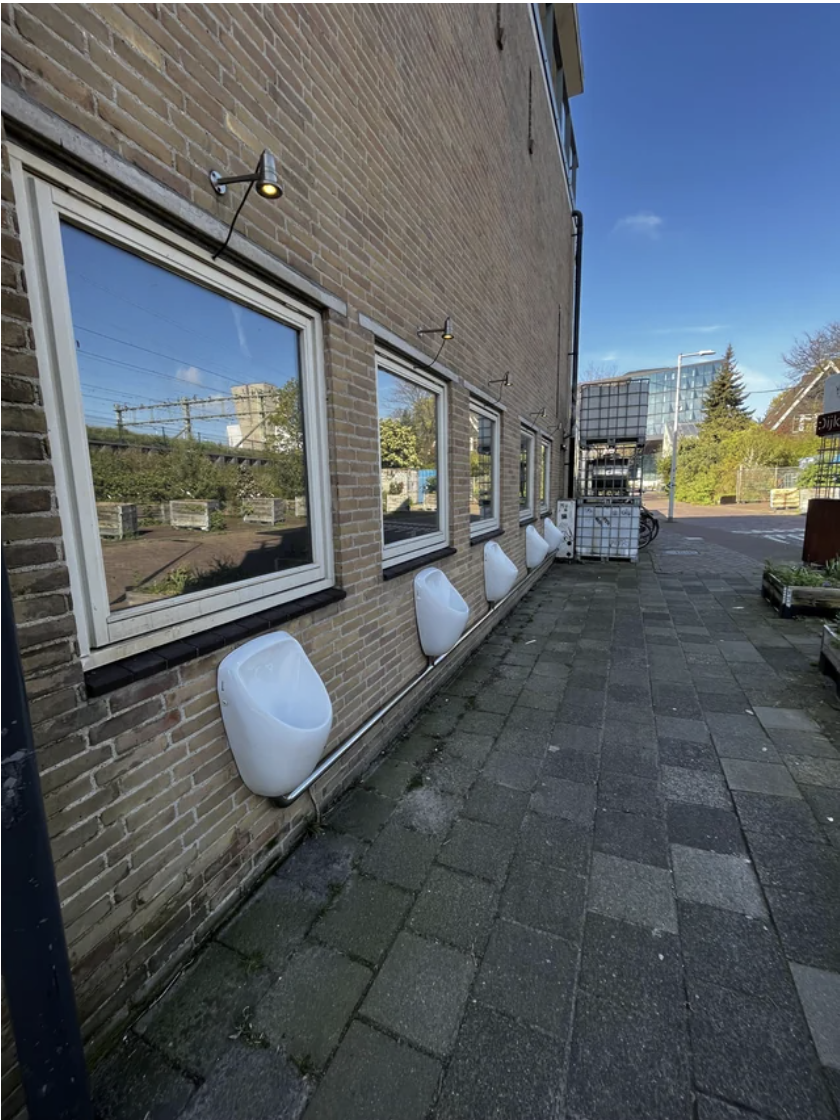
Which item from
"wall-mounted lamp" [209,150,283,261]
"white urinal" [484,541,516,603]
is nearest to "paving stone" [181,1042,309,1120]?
"wall-mounted lamp" [209,150,283,261]

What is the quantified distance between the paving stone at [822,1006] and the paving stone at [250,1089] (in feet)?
4.45

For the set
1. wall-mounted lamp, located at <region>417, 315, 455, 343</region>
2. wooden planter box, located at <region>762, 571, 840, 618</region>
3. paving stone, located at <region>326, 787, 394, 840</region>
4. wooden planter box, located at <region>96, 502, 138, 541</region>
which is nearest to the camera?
wooden planter box, located at <region>96, 502, 138, 541</region>

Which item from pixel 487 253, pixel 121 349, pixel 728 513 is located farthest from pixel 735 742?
pixel 728 513

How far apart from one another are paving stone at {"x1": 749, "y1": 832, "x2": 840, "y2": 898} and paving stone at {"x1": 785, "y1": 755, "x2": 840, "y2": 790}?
1.71 feet

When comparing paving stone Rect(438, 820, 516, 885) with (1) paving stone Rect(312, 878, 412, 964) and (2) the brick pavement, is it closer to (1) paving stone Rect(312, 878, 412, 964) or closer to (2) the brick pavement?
(2) the brick pavement

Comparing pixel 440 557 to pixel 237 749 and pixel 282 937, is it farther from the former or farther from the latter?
pixel 282 937

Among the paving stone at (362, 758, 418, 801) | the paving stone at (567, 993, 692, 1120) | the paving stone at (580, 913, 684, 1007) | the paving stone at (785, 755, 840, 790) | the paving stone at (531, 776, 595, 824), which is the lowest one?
the paving stone at (362, 758, 418, 801)

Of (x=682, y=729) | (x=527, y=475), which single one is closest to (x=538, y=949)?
(x=682, y=729)

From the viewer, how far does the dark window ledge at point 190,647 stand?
1.28 meters

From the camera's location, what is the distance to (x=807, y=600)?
5035mm

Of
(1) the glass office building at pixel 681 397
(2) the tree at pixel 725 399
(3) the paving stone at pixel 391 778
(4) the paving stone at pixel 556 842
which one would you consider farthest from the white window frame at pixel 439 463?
(1) the glass office building at pixel 681 397

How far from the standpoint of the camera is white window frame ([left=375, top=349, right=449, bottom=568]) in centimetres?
289

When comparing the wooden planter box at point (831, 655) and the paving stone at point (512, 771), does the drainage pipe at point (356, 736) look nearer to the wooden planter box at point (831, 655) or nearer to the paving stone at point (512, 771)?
the paving stone at point (512, 771)

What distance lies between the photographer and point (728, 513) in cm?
2019
